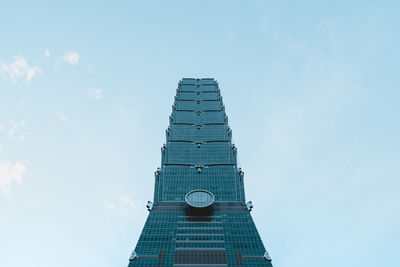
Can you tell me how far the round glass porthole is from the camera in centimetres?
13288

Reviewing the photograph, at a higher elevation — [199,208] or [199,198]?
[199,198]

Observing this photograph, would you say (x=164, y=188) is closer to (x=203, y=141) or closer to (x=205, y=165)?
(x=205, y=165)

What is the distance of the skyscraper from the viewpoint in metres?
109

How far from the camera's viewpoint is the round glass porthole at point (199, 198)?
132875mm

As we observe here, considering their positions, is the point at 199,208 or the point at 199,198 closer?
the point at 199,208

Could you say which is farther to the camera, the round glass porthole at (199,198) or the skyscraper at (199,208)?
the round glass porthole at (199,198)

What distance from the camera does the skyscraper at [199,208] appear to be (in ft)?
359

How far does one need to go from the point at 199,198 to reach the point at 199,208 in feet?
18.7

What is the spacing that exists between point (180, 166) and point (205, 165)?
11596 mm

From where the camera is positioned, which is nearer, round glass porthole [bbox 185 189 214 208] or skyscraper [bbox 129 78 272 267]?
skyscraper [bbox 129 78 272 267]

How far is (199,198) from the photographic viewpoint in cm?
13612

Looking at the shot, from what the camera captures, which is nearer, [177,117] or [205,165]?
[205,165]

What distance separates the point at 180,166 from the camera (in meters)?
156

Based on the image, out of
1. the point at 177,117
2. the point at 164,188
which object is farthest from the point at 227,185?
the point at 177,117
